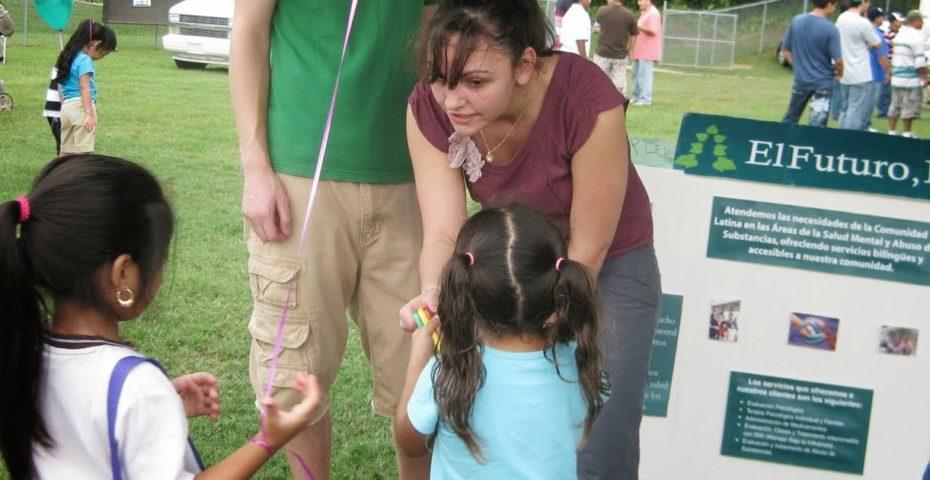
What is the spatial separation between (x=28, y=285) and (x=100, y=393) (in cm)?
22

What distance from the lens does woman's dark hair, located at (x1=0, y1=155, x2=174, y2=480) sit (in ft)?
5.74

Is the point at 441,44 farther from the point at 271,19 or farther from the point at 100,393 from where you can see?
the point at 100,393

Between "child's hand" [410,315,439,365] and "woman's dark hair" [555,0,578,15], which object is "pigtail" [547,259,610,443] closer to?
"child's hand" [410,315,439,365]

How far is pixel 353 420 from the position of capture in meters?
4.12

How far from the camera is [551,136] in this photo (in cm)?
239

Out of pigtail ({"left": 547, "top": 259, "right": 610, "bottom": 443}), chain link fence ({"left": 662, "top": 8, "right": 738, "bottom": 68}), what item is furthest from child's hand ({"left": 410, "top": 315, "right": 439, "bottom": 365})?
chain link fence ({"left": 662, "top": 8, "right": 738, "bottom": 68})

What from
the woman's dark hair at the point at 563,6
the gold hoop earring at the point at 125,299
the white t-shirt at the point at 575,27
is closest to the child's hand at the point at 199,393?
the gold hoop earring at the point at 125,299

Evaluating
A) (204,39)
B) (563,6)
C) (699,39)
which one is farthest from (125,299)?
(699,39)

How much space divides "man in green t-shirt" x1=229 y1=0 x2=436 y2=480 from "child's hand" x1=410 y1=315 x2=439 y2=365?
589mm

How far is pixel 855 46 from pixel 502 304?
35.6ft

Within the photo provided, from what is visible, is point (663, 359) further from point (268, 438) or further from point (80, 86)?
point (80, 86)

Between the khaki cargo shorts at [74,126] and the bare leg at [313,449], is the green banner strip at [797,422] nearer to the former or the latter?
the bare leg at [313,449]

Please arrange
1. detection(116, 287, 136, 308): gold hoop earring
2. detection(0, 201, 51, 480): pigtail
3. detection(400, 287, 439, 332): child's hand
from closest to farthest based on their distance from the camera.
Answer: detection(0, 201, 51, 480): pigtail
detection(116, 287, 136, 308): gold hoop earring
detection(400, 287, 439, 332): child's hand

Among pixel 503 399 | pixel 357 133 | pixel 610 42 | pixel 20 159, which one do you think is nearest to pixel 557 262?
pixel 503 399
